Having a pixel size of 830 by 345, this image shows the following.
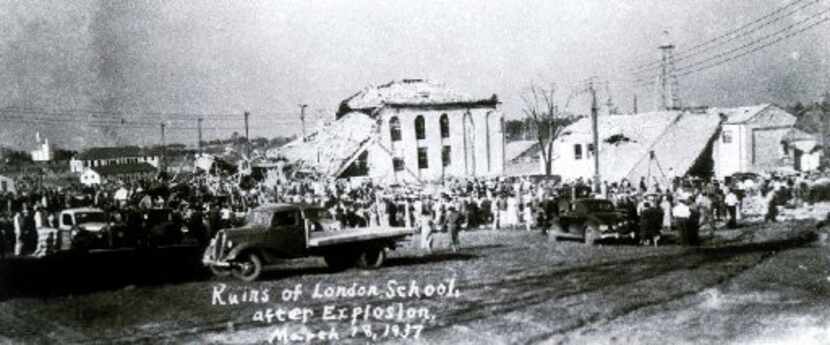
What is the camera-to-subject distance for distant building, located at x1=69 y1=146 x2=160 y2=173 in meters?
19.7

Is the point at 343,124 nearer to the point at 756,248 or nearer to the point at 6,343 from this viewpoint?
the point at 756,248

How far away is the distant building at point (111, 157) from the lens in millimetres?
19672

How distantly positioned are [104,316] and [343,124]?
3163cm

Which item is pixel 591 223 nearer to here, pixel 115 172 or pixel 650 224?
pixel 650 224

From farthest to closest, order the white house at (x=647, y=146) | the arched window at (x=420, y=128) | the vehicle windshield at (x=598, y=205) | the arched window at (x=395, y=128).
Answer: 1. the arched window at (x=420, y=128)
2. the arched window at (x=395, y=128)
3. the white house at (x=647, y=146)
4. the vehicle windshield at (x=598, y=205)

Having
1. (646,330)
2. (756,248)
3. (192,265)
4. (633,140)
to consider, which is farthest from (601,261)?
(633,140)

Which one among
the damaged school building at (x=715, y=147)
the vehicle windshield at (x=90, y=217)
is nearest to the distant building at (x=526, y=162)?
the damaged school building at (x=715, y=147)

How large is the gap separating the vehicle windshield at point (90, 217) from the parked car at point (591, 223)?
12.3 meters

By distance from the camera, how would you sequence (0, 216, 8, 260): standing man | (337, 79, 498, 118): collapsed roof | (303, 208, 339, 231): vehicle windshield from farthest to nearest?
(337, 79, 498, 118): collapsed roof → (0, 216, 8, 260): standing man → (303, 208, 339, 231): vehicle windshield

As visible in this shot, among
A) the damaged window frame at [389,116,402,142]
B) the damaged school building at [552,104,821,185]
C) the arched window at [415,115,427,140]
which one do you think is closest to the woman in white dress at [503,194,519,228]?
the damaged school building at [552,104,821,185]

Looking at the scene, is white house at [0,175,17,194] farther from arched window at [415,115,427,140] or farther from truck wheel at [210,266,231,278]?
arched window at [415,115,427,140]

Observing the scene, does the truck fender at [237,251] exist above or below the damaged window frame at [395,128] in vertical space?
below

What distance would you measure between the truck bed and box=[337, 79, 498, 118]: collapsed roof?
2943 centimetres

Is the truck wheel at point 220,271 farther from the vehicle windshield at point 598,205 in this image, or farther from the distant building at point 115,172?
the vehicle windshield at point 598,205
